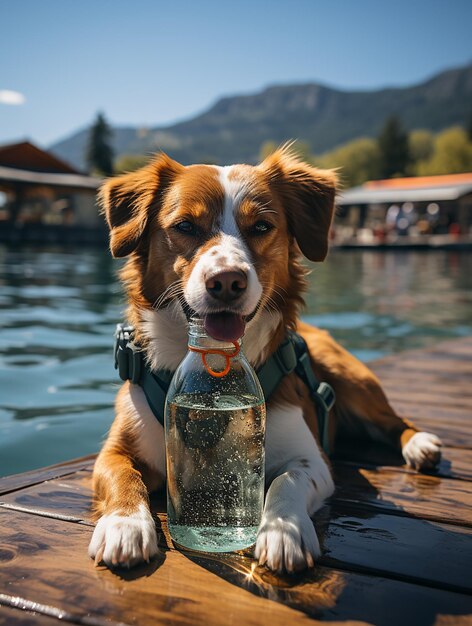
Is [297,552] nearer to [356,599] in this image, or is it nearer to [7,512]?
[356,599]

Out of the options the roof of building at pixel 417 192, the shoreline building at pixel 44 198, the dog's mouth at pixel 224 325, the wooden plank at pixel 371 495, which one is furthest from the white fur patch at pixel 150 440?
the roof of building at pixel 417 192

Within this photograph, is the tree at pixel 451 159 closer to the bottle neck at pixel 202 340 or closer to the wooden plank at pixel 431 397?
the wooden plank at pixel 431 397

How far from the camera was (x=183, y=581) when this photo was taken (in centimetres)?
188

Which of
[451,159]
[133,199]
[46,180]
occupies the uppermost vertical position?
[451,159]

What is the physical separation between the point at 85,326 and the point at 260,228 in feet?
24.4

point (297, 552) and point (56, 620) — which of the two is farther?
point (297, 552)

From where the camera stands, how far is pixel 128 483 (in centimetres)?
234

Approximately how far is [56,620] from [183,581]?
0.37 m

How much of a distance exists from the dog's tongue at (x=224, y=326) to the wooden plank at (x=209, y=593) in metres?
0.75

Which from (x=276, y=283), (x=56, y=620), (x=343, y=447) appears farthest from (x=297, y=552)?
(x=343, y=447)

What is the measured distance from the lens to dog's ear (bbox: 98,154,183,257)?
282 cm

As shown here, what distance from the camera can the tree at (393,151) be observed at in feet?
269

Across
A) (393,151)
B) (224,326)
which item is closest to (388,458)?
(224,326)

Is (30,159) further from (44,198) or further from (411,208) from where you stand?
(411,208)
